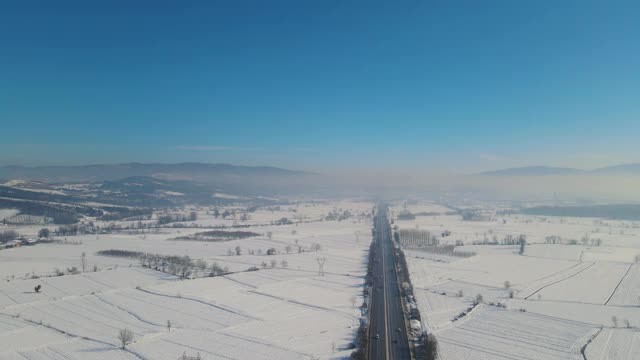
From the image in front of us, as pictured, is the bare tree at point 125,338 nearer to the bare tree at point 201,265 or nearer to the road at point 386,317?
the road at point 386,317

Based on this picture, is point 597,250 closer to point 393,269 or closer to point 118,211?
point 393,269

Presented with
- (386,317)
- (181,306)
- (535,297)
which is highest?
(535,297)

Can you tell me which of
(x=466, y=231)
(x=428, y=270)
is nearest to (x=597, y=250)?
(x=466, y=231)

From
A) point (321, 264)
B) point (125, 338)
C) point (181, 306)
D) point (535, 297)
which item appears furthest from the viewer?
point (321, 264)

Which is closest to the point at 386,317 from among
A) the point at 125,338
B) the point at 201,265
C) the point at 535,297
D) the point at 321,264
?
the point at 535,297

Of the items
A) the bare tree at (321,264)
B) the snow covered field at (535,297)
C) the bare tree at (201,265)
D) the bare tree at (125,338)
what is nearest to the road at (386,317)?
the snow covered field at (535,297)

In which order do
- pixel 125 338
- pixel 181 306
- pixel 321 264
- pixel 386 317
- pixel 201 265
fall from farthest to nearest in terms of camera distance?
pixel 321 264
pixel 201 265
pixel 181 306
pixel 386 317
pixel 125 338

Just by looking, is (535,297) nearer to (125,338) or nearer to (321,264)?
(321,264)
